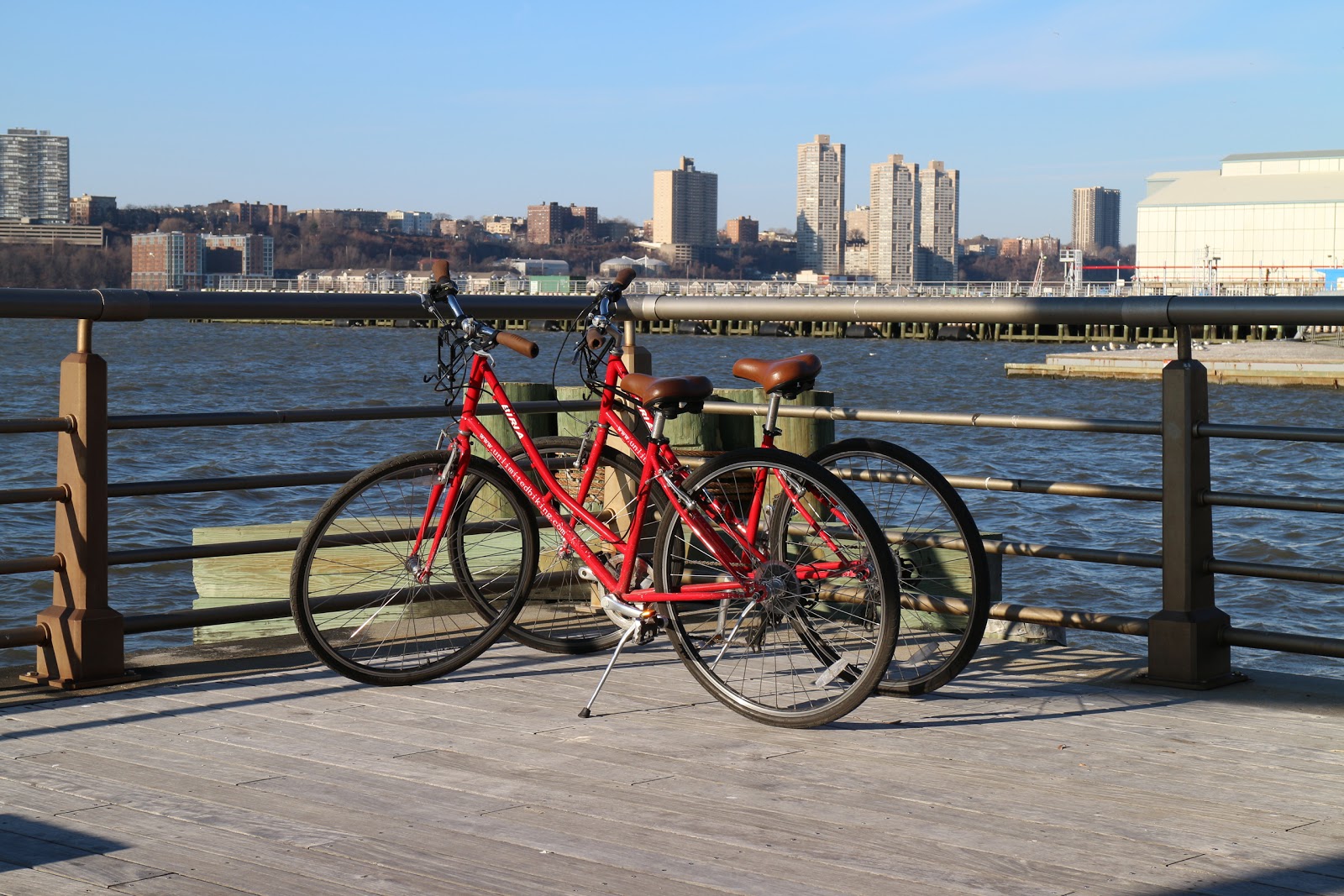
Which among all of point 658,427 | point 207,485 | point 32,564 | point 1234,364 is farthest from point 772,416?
point 1234,364

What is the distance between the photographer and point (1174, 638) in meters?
4.24

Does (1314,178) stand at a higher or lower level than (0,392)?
higher

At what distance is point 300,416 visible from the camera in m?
4.56

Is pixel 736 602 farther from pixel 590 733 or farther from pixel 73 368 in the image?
pixel 73 368

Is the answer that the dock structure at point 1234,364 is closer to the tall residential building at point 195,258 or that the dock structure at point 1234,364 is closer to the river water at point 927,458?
the river water at point 927,458

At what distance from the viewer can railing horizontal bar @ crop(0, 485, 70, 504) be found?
396 cm

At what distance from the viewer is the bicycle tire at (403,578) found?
13.7ft

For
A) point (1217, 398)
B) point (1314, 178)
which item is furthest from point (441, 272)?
point (1314, 178)

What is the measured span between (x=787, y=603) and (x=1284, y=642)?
4.42 ft

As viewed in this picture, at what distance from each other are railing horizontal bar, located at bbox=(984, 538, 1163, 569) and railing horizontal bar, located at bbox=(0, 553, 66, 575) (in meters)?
2.60

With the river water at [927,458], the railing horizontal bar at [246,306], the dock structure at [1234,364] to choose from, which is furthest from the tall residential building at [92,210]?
the railing horizontal bar at [246,306]

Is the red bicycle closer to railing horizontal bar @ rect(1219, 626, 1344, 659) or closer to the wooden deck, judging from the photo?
the wooden deck

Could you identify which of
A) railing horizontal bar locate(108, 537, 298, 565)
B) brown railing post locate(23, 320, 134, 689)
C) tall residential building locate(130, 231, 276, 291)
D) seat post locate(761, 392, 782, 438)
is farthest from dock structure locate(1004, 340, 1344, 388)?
tall residential building locate(130, 231, 276, 291)

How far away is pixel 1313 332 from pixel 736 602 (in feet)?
215
